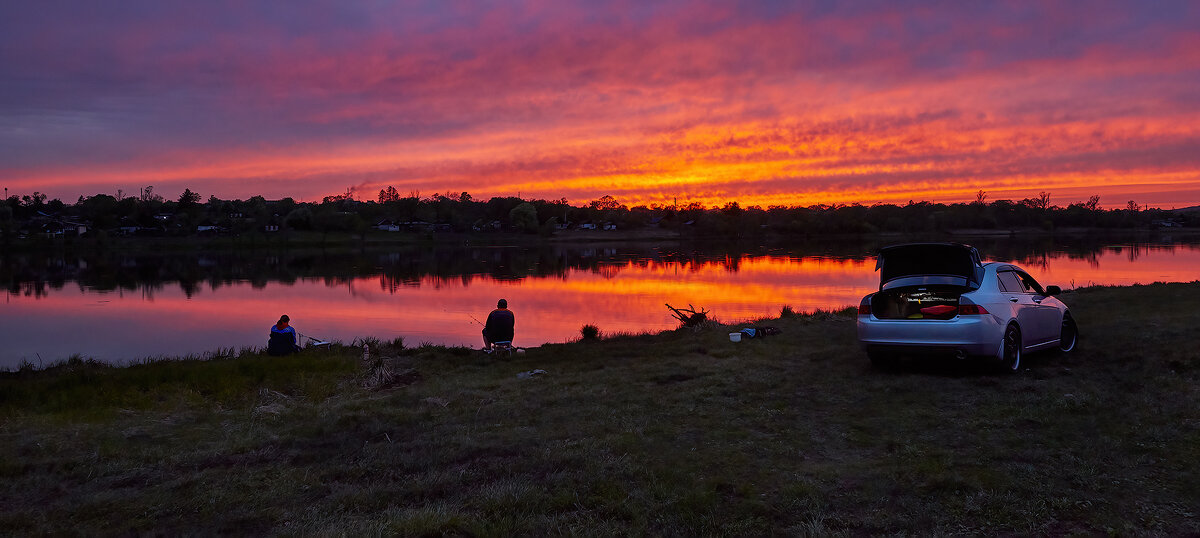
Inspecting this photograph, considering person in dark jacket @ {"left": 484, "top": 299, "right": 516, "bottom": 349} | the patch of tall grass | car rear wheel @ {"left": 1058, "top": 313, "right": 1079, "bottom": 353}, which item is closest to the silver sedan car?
car rear wheel @ {"left": 1058, "top": 313, "right": 1079, "bottom": 353}

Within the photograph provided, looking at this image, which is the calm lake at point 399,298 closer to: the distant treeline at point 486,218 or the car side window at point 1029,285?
the car side window at point 1029,285

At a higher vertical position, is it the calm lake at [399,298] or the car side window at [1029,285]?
the car side window at [1029,285]

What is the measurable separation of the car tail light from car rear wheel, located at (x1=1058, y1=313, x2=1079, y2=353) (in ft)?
9.52

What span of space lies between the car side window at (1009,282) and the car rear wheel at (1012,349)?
0.63m

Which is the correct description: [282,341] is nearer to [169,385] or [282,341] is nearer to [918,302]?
[169,385]

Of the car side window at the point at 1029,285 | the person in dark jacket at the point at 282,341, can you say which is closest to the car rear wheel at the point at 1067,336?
the car side window at the point at 1029,285

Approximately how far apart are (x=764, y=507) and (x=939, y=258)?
6810 mm

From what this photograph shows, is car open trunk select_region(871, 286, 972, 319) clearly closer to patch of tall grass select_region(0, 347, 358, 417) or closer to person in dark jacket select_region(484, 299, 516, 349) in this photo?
person in dark jacket select_region(484, 299, 516, 349)

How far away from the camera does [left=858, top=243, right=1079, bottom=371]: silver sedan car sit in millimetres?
9133

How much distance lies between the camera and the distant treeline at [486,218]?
119 metres

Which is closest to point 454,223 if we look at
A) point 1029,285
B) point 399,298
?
point 399,298

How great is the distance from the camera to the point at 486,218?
163250 mm

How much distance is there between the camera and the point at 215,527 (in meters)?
4.70

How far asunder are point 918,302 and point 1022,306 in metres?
1.67
